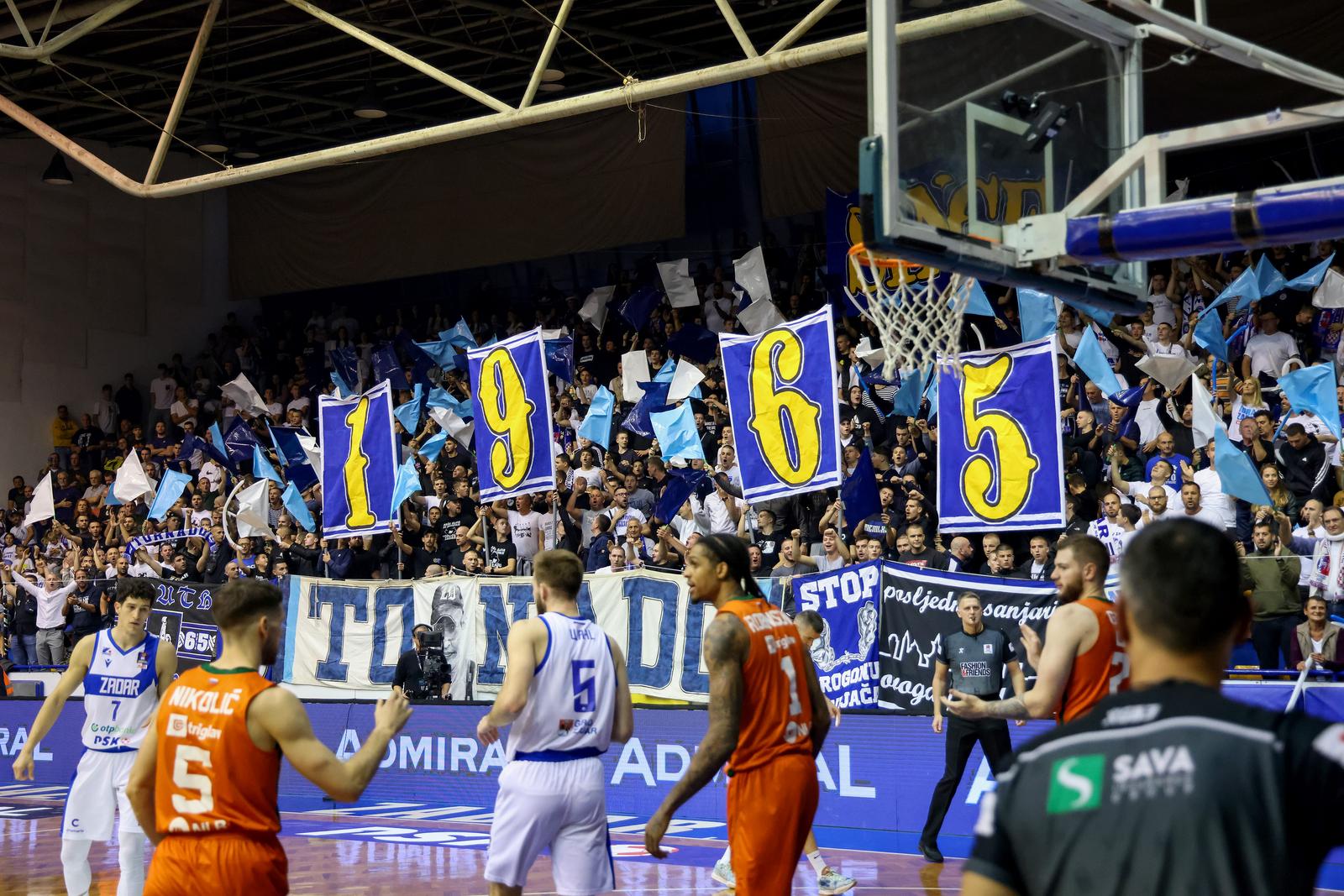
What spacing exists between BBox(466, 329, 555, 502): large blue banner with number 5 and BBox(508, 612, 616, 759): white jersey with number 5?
8460 millimetres

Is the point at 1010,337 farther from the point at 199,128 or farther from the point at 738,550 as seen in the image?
the point at 199,128

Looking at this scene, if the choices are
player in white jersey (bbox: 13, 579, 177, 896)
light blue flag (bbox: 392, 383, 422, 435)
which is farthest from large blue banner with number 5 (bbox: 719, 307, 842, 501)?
light blue flag (bbox: 392, 383, 422, 435)

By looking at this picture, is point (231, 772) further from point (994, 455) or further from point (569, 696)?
point (994, 455)

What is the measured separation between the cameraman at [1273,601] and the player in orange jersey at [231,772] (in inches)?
376

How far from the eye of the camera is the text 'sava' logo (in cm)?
246

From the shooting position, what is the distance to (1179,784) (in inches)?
94.2

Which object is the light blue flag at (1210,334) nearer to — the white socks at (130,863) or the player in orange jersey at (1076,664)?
the player in orange jersey at (1076,664)

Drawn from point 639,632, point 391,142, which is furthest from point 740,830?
point 391,142

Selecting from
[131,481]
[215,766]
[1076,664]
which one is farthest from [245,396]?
[215,766]

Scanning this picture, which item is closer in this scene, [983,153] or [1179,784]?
[1179,784]

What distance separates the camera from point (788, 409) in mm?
14125

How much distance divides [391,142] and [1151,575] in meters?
14.4

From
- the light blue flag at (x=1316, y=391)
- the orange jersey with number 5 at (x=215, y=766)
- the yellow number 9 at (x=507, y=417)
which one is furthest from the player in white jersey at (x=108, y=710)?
the light blue flag at (x=1316, y=391)

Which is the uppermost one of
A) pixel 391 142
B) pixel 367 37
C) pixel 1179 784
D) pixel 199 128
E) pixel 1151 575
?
pixel 199 128
